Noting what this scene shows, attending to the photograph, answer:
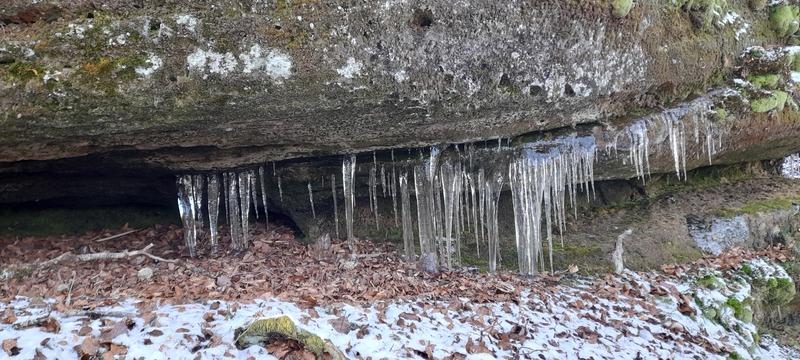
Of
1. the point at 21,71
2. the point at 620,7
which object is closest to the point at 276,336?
the point at 21,71

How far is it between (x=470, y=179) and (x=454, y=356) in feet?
11.0

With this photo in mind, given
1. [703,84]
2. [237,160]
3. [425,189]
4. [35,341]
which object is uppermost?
[703,84]

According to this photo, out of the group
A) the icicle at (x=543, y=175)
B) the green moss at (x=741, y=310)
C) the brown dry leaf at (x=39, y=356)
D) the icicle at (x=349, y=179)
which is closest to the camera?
the brown dry leaf at (x=39, y=356)

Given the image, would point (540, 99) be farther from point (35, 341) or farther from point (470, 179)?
point (35, 341)

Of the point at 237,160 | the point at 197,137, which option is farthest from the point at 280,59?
the point at 237,160

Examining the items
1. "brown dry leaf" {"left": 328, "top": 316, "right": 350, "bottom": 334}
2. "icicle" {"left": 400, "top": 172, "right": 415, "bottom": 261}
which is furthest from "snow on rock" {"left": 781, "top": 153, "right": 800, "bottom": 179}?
"brown dry leaf" {"left": 328, "top": 316, "right": 350, "bottom": 334}

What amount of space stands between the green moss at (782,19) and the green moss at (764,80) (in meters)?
0.96

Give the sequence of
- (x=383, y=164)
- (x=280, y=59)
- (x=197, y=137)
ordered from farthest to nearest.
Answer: (x=383, y=164) → (x=197, y=137) → (x=280, y=59)

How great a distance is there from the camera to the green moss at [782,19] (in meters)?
9.18

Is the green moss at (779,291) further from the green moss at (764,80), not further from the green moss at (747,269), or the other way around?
the green moss at (764,80)

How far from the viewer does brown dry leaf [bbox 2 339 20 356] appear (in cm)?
441

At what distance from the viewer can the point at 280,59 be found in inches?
239

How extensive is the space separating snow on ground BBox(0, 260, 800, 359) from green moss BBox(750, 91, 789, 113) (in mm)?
2788

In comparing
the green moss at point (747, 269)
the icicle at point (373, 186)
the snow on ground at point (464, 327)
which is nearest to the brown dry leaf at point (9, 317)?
the snow on ground at point (464, 327)
